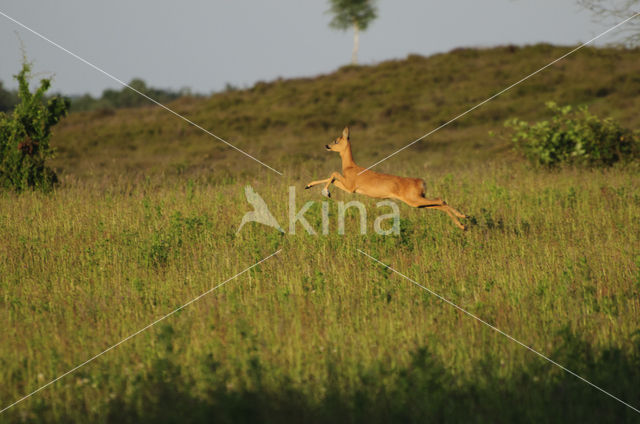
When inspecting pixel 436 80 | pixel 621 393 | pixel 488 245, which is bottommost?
pixel 621 393

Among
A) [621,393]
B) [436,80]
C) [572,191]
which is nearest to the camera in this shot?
[621,393]

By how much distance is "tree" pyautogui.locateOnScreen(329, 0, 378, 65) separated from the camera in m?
52.4

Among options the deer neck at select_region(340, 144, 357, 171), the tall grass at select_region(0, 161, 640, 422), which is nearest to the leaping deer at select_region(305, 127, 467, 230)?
the deer neck at select_region(340, 144, 357, 171)

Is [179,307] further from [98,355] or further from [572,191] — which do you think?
[572,191]

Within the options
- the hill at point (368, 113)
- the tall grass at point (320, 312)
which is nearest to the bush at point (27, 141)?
the tall grass at point (320, 312)

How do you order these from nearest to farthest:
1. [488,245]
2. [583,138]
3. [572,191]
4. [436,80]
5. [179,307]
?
[179,307] < [488,245] < [572,191] < [583,138] < [436,80]

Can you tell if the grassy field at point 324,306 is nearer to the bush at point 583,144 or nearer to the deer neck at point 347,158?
the bush at point 583,144

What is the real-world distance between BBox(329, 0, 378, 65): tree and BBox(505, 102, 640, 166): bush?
38.0m

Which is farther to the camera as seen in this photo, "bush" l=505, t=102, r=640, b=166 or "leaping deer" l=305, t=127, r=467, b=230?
"bush" l=505, t=102, r=640, b=166

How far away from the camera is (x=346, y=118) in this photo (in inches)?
1216

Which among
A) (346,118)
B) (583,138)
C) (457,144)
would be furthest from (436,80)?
(583,138)

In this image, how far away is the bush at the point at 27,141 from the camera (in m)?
13.2

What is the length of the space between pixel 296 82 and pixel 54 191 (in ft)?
95.3

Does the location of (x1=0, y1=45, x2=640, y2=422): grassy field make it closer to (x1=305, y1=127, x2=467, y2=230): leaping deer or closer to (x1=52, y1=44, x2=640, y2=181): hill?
(x1=305, y1=127, x2=467, y2=230): leaping deer
